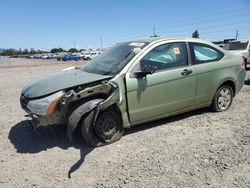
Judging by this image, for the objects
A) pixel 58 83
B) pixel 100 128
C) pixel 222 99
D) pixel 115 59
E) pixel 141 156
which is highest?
pixel 115 59

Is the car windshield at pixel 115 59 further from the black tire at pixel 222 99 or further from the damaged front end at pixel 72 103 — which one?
the black tire at pixel 222 99

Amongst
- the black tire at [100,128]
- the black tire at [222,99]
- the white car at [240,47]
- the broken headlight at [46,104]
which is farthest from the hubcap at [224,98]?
the white car at [240,47]

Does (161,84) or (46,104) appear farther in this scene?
(161,84)

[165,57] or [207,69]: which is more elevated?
[165,57]

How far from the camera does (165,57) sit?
4.32 metres

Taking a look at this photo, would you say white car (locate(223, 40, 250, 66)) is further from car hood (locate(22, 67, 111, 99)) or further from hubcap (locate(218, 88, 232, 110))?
car hood (locate(22, 67, 111, 99))

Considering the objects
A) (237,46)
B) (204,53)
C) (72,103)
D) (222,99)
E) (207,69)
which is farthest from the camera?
(237,46)

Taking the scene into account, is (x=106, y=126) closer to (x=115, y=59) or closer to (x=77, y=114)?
(x=77, y=114)

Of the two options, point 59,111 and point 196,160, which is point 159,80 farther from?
point 59,111

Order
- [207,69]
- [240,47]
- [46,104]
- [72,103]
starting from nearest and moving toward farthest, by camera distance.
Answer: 1. [46,104]
2. [72,103]
3. [207,69]
4. [240,47]

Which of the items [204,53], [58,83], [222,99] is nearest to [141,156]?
[58,83]

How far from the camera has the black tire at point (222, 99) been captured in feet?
16.6

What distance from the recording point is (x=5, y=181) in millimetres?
2980

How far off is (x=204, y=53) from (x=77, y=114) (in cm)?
286
